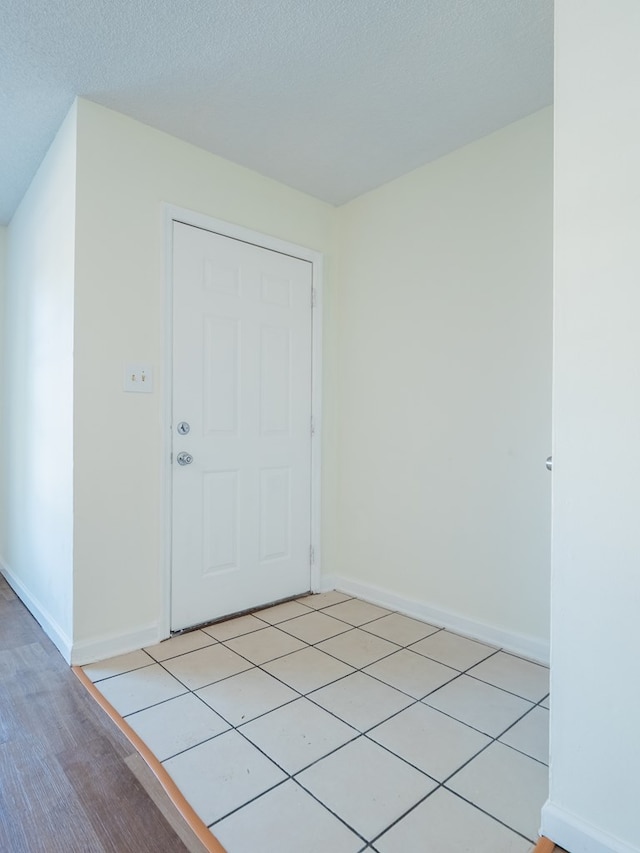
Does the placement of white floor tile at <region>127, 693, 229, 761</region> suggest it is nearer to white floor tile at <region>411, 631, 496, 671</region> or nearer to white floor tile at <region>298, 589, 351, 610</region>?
white floor tile at <region>411, 631, 496, 671</region>

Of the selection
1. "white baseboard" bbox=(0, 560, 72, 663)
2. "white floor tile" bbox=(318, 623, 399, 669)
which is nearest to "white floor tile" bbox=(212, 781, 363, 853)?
"white floor tile" bbox=(318, 623, 399, 669)

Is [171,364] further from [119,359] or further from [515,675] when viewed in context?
[515,675]

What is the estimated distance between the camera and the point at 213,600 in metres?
2.57

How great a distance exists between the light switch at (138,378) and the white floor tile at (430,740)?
1.69m

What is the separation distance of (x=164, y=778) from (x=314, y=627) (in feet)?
3.87

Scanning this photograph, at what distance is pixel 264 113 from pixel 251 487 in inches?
71.8

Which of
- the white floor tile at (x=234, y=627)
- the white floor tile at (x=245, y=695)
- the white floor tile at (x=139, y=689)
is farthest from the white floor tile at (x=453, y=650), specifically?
the white floor tile at (x=139, y=689)

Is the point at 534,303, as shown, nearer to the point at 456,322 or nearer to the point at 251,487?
the point at 456,322

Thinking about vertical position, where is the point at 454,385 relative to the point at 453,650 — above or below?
above

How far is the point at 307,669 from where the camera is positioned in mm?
2082

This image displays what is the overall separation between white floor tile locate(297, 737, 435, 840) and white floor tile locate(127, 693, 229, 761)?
39cm

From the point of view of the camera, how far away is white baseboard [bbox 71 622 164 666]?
2.12m

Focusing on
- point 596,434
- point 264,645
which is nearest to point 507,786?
point 596,434

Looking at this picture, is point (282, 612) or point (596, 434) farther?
point (282, 612)
